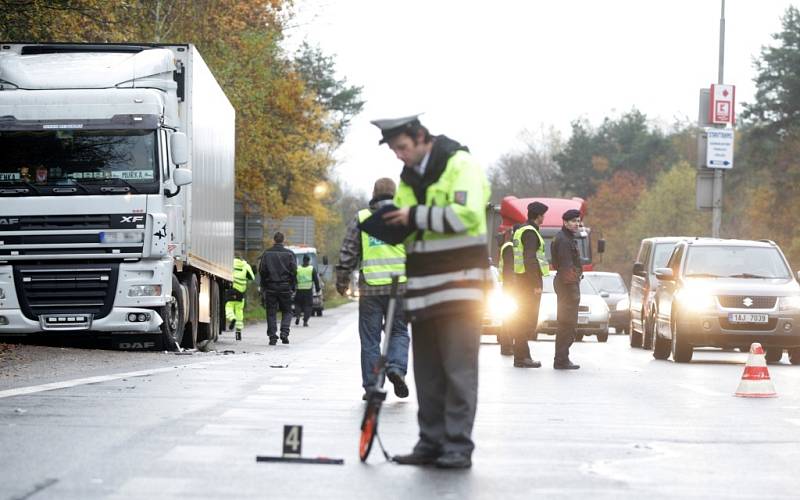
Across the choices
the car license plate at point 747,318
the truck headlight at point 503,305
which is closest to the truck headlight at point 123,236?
the truck headlight at point 503,305

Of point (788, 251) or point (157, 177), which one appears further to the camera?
point (788, 251)

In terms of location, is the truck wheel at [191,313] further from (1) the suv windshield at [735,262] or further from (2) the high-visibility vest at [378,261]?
(2) the high-visibility vest at [378,261]

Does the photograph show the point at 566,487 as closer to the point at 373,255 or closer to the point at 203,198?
the point at 373,255

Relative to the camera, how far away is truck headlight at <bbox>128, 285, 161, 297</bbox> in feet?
70.4

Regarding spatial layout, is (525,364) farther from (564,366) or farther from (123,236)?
(123,236)

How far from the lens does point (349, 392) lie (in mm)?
14828

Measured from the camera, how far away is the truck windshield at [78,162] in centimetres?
2092

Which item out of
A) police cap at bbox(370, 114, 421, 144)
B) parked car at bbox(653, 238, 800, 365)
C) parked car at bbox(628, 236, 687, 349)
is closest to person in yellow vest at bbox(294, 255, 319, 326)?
parked car at bbox(628, 236, 687, 349)

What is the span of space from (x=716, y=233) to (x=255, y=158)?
45.8 ft

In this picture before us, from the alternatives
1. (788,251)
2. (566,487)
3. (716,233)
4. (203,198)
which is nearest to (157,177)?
(203,198)

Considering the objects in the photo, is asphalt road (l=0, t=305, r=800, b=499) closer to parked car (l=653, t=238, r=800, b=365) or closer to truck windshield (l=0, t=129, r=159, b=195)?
truck windshield (l=0, t=129, r=159, b=195)

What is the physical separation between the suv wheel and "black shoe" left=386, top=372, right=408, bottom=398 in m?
10.0

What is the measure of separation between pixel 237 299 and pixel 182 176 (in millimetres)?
12014

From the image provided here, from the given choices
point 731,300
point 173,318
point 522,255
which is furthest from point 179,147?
point 731,300
